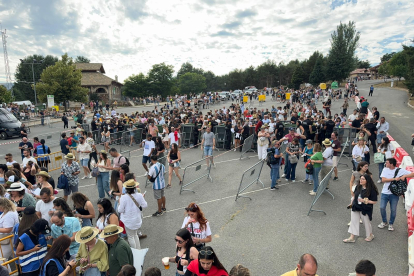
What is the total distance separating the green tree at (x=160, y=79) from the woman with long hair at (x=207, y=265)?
64.9 m

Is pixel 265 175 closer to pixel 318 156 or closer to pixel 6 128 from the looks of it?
pixel 318 156

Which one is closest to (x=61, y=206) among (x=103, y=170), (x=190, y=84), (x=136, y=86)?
(x=103, y=170)

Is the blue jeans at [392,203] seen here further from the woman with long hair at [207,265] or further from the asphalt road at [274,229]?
the woman with long hair at [207,265]

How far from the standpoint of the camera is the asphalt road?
17.7 feet

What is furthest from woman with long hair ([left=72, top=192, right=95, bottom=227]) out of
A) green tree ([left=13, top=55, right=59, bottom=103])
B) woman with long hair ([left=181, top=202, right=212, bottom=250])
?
green tree ([left=13, top=55, right=59, bottom=103])

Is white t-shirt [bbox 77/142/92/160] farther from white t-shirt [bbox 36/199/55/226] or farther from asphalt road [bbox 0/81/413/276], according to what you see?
white t-shirt [bbox 36/199/55/226]

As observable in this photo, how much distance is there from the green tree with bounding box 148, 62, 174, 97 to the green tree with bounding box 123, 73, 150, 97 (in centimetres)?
154

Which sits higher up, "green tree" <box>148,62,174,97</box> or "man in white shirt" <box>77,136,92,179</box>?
"green tree" <box>148,62,174,97</box>

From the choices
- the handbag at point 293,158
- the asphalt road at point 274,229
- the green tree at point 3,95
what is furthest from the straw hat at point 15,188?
the green tree at point 3,95

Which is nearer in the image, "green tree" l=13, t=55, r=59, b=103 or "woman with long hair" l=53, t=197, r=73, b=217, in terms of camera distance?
"woman with long hair" l=53, t=197, r=73, b=217

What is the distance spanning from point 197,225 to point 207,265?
4.52 feet

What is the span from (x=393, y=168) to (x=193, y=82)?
78505 mm

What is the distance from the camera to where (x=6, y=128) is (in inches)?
913

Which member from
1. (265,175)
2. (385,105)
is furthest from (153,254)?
(385,105)
